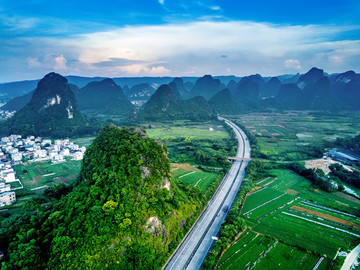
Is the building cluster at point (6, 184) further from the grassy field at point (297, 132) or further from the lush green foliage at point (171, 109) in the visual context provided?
the lush green foliage at point (171, 109)

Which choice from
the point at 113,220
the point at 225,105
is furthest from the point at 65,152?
the point at 225,105

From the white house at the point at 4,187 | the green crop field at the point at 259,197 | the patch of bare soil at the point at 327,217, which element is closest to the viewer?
the patch of bare soil at the point at 327,217

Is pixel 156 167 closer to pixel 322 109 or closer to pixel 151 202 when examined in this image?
pixel 151 202

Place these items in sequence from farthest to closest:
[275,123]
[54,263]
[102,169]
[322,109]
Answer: [322,109] → [275,123] → [102,169] → [54,263]

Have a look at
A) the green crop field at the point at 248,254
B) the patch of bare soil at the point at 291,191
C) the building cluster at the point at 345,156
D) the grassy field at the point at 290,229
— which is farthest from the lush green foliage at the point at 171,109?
the green crop field at the point at 248,254

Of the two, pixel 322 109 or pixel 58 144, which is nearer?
pixel 58 144

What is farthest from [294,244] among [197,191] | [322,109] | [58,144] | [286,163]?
[322,109]
